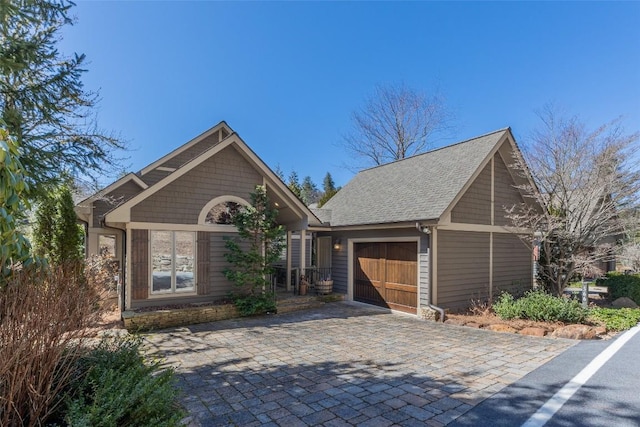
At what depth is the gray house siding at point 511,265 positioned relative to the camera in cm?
1118

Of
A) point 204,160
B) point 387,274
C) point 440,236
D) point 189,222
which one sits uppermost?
point 204,160

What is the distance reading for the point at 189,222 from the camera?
9.40 metres

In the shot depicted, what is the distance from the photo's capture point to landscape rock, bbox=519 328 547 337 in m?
7.60

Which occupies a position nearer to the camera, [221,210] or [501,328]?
[501,328]

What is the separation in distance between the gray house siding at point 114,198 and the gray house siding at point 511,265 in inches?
563

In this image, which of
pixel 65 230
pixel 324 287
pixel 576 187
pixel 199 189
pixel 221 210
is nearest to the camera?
pixel 199 189

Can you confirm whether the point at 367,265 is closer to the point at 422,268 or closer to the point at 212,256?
the point at 422,268

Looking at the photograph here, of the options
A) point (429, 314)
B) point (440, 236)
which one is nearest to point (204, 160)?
point (440, 236)

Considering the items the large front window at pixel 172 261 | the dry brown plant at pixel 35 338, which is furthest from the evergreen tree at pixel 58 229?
the dry brown plant at pixel 35 338

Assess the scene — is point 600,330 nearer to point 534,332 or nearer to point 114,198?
point 534,332

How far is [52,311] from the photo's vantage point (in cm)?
280

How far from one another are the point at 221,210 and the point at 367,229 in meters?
4.96

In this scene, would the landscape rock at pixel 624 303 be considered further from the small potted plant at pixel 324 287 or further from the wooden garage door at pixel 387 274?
the small potted plant at pixel 324 287

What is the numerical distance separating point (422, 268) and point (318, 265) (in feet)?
17.3
